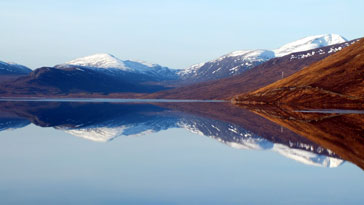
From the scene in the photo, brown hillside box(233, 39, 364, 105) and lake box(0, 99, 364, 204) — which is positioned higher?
brown hillside box(233, 39, 364, 105)

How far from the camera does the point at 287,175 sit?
24094 millimetres

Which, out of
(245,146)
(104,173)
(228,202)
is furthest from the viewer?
(245,146)

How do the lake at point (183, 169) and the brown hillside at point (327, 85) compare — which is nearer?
the lake at point (183, 169)

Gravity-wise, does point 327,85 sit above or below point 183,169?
above

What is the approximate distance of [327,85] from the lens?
13800cm

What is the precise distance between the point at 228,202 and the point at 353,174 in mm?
8444

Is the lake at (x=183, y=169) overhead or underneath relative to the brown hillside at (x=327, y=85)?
underneath

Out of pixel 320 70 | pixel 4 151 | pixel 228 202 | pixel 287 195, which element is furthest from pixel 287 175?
pixel 320 70

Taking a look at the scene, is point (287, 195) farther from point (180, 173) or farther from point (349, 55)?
point (349, 55)

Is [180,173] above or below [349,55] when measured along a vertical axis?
below

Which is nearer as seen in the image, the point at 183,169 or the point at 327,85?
the point at 183,169

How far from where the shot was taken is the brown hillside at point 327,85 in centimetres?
12769

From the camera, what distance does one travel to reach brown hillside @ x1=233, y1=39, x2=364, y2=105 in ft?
419

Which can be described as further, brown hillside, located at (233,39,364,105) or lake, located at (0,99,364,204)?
brown hillside, located at (233,39,364,105)
